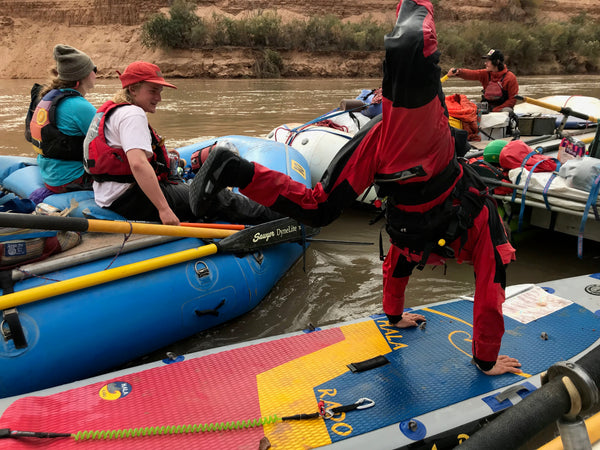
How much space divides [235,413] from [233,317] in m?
1.30

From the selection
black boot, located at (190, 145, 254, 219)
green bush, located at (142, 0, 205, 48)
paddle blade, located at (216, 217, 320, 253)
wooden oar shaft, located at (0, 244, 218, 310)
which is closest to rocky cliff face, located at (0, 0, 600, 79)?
green bush, located at (142, 0, 205, 48)

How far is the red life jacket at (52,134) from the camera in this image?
3.24 m

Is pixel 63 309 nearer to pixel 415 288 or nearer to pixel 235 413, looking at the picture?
pixel 235 413

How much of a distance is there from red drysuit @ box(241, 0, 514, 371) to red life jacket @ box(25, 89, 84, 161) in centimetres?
212

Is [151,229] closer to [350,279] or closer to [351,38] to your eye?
[350,279]

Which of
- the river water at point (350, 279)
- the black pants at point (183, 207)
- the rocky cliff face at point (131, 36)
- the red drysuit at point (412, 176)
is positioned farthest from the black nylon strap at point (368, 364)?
the rocky cliff face at point (131, 36)

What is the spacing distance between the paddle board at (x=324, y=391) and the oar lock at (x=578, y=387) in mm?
1419

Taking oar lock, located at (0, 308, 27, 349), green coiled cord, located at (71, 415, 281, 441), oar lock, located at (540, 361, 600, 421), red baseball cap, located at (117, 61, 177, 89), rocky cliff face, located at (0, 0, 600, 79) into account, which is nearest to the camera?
oar lock, located at (540, 361, 600, 421)

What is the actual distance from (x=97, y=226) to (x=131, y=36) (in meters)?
30.8

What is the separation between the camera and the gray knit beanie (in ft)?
10.6

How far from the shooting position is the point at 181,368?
2.44m

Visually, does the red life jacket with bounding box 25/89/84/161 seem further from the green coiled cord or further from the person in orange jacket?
the person in orange jacket

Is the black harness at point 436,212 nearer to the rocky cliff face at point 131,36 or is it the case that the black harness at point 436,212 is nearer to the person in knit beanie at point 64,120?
the person in knit beanie at point 64,120

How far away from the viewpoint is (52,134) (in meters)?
3.28
